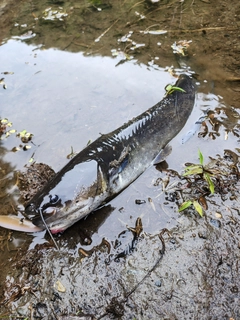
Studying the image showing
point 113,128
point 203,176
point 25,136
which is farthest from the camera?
point 113,128

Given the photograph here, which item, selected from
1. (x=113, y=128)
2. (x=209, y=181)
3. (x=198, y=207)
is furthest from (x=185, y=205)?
(x=113, y=128)

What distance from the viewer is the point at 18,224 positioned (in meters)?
3.26

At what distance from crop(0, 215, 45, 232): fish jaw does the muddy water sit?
0.46ft

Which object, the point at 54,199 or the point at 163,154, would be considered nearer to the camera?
the point at 54,199

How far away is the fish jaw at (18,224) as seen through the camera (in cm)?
322

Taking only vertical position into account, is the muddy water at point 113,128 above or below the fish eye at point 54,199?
below

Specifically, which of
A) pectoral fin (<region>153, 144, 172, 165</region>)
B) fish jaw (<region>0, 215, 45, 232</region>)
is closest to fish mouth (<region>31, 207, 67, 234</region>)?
fish jaw (<region>0, 215, 45, 232</region>)

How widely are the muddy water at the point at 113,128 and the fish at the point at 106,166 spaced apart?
0.17 metres

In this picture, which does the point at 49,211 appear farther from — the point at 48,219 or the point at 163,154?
the point at 163,154

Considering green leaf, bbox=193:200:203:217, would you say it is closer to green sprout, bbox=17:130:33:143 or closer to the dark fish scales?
the dark fish scales

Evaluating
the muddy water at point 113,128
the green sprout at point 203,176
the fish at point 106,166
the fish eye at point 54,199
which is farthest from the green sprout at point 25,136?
the green sprout at point 203,176

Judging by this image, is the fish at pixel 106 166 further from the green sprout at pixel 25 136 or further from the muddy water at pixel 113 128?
the green sprout at pixel 25 136

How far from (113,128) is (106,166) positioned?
118 centimetres

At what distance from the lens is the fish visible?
10.0ft
